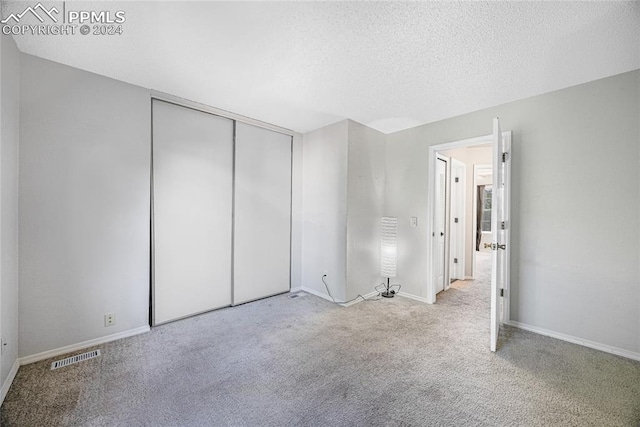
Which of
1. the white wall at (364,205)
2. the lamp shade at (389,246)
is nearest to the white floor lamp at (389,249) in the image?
the lamp shade at (389,246)

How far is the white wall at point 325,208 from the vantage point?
344 centimetres

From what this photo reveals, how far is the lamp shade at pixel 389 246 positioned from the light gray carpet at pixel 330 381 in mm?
1035

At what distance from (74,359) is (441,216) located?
4457mm

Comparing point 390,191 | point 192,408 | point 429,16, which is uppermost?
point 429,16

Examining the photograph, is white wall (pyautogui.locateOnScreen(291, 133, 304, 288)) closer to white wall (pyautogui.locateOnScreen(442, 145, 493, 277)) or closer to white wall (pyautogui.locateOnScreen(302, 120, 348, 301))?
white wall (pyautogui.locateOnScreen(302, 120, 348, 301))

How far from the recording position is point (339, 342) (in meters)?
2.42

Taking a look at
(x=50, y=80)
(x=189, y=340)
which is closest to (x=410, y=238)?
(x=189, y=340)

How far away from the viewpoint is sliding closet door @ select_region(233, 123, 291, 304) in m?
3.36

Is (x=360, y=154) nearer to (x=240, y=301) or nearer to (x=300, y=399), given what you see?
(x=240, y=301)

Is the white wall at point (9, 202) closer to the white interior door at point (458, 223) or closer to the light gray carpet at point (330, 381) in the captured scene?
the light gray carpet at point (330, 381)

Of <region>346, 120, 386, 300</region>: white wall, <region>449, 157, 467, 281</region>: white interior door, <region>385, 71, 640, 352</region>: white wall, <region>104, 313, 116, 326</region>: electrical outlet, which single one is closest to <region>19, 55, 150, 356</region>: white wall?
<region>104, 313, 116, 326</region>: electrical outlet

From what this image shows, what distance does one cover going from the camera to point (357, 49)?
6.37 ft

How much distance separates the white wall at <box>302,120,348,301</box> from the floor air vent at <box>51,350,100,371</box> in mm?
2483

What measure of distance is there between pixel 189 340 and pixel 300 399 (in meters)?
1.34
